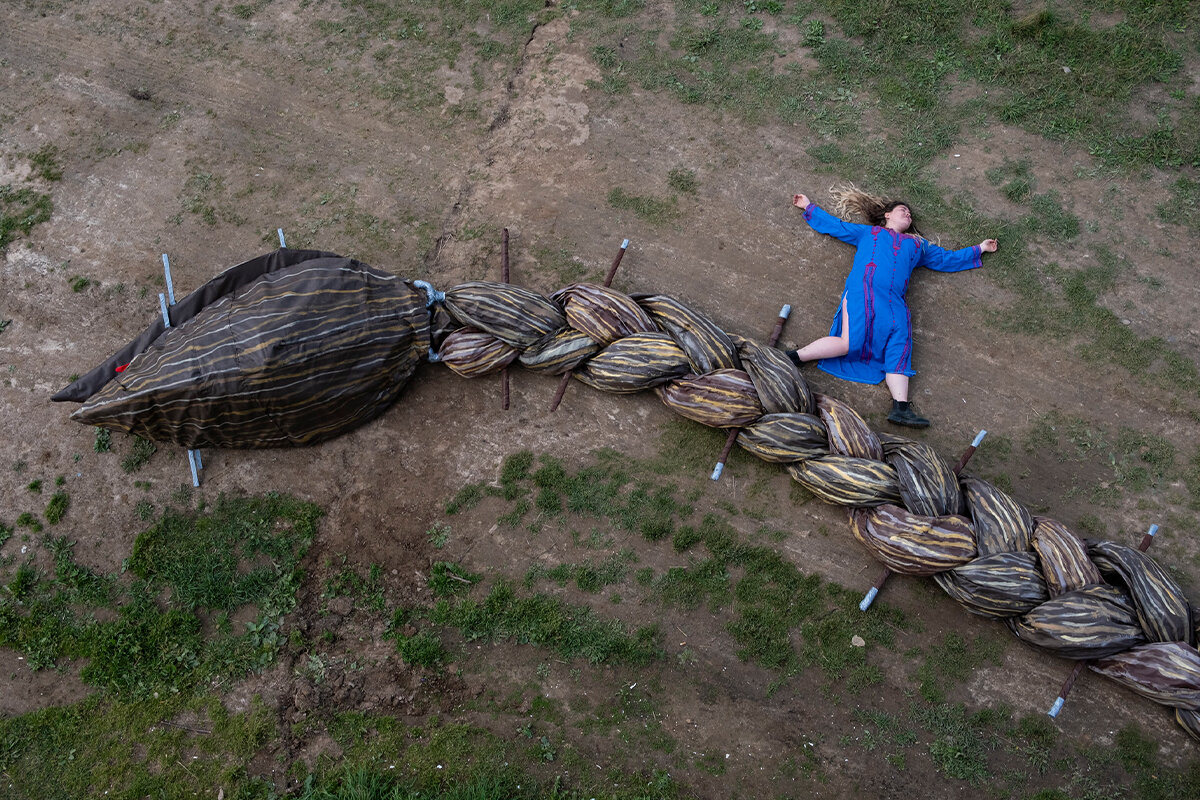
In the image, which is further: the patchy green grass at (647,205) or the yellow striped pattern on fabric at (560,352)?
the patchy green grass at (647,205)

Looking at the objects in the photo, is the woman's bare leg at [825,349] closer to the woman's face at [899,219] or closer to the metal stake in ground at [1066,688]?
the woman's face at [899,219]

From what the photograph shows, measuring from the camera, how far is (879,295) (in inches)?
217

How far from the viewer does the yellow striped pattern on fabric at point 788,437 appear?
4.94m

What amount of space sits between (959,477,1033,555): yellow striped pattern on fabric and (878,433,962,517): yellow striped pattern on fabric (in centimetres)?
10

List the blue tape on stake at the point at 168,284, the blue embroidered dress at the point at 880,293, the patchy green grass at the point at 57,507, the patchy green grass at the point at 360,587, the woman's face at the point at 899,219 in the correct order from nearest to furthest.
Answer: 1. the patchy green grass at the point at 360,587
2. the patchy green grass at the point at 57,507
3. the blue embroidered dress at the point at 880,293
4. the blue tape on stake at the point at 168,284
5. the woman's face at the point at 899,219

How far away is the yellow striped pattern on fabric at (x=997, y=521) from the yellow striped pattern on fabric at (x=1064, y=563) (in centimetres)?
10

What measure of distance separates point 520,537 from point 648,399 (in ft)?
3.99

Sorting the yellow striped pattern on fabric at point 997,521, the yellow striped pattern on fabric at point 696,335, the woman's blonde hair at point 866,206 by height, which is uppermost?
the woman's blonde hair at point 866,206

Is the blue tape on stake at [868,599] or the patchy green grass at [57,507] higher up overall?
the blue tape on stake at [868,599]

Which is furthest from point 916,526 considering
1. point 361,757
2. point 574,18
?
point 574,18

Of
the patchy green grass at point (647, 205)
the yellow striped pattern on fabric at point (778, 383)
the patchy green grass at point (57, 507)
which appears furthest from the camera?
the patchy green grass at point (647, 205)

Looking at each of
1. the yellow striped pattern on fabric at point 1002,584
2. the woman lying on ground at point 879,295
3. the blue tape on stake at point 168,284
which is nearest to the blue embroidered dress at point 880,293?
the woman lying on ground at point 879,295

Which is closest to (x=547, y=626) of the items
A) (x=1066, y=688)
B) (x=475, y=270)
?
(x=475, y=270)

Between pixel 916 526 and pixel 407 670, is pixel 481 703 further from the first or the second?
pixel 916 526
